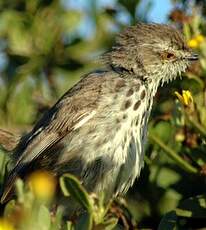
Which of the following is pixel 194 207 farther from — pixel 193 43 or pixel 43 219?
pixel 43 219

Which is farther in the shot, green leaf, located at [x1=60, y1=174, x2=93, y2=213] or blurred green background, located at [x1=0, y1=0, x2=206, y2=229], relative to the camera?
blurred green background, located at [x1=0, y1=0, x2=206, y2=229]

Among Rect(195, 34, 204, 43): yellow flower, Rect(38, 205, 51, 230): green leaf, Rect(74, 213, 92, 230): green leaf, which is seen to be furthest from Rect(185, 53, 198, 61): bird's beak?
Rect(38, 205, 51, 230): green leaf

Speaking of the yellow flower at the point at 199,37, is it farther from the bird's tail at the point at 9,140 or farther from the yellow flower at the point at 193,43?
the bird's tail at the point at 9,140

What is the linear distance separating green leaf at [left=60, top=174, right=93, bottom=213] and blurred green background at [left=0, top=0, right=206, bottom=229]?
1.56 meters

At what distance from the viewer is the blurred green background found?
4.71 metres

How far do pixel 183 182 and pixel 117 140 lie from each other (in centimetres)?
83

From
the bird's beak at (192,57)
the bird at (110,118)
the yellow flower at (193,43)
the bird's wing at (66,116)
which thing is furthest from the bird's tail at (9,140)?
the yellow flower at (193,43)

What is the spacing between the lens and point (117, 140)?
550 centimetres

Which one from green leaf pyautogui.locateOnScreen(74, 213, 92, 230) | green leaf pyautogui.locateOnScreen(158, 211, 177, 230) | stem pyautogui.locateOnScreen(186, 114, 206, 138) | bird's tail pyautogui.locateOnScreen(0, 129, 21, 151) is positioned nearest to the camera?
green leaf pyautogui.locateOnScreen(74, 213, 92, 230)

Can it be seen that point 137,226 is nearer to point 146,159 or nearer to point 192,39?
point 146,159

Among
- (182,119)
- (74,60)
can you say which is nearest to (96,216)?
(182,119)

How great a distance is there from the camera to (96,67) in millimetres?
6355

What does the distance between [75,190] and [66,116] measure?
3060 mm

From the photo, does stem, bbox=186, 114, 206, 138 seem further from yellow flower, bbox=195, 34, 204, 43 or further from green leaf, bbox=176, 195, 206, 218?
yellow flower, bbox=195, 34, 204, 43
